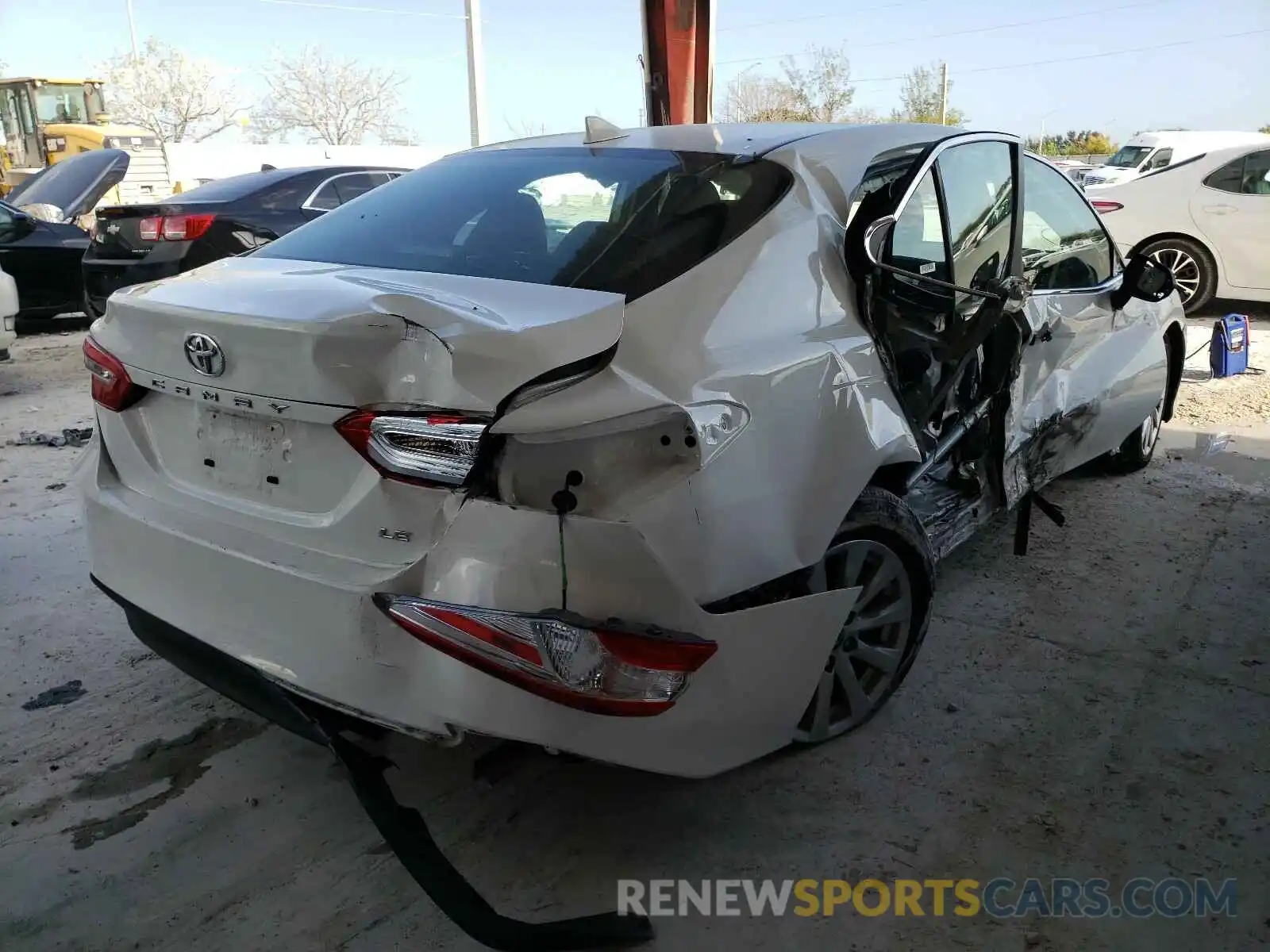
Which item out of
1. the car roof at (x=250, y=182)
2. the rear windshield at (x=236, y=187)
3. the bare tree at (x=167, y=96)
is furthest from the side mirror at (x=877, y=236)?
the bare tree at (x=167, y=96)

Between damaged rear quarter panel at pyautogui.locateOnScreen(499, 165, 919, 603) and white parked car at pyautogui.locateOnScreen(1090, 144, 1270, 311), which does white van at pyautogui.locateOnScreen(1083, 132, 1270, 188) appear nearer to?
white parked car at pyautogui.locateOnScreen(1090, 144, 1270, 311)

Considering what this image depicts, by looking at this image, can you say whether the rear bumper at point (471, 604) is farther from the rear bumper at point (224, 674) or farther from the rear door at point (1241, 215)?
the rear door at point (1241, 215)

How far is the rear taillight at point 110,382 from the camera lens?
2.39m

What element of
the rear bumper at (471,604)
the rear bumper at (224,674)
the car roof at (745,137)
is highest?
the car roof at (745,137)

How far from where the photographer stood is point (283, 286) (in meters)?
2.26

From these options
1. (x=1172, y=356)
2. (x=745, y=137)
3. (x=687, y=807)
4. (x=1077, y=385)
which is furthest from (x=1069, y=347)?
(x=687, y=807)

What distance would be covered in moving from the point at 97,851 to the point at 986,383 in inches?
114

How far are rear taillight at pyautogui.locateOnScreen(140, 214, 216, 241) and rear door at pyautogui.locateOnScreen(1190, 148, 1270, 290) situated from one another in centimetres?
861

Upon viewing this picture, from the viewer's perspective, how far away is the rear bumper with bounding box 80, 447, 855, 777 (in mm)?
1846

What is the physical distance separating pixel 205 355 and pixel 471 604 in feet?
2.71

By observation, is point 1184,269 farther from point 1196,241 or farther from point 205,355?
point 205,355

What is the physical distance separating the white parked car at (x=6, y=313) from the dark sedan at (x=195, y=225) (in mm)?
744

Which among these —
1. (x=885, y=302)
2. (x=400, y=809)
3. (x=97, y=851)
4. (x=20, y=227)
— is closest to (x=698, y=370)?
(x=885, y=302)

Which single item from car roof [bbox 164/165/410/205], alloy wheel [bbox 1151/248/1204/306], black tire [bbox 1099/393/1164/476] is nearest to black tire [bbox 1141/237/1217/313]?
alloy wheel [bbox 1151/248/1204/306]
